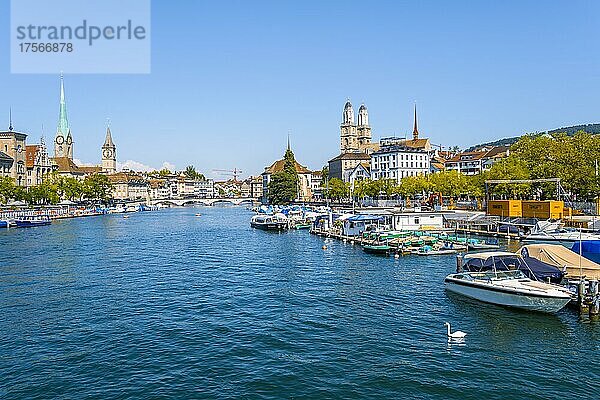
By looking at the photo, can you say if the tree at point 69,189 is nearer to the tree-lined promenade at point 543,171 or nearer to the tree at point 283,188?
the tree at point 283,188

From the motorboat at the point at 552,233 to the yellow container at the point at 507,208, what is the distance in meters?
7.42

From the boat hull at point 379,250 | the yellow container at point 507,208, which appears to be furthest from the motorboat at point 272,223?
the boat hull at point 379,250

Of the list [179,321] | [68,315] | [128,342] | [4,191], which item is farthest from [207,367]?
[4,191]

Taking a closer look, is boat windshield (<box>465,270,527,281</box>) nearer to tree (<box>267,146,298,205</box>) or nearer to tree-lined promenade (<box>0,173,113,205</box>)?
tree-lined promenade (<box>0,173,113,205</box>)

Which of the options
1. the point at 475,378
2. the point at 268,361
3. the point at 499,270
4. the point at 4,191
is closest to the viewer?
the point at 475,378

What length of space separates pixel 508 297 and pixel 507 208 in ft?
144

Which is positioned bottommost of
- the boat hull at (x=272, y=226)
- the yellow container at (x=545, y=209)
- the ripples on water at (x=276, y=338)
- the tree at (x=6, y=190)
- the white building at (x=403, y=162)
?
the ripples on water at (x=276, y=338)

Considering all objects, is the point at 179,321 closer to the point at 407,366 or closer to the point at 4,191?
the point at 407,366

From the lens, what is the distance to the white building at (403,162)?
460 ft

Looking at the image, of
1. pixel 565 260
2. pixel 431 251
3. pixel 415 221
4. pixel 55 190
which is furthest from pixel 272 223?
pixel 55 190

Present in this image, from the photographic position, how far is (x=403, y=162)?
140250 mm

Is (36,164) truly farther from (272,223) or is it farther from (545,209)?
(545,209)

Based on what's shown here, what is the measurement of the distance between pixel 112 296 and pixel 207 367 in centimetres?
1519

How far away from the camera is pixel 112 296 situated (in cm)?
3459
